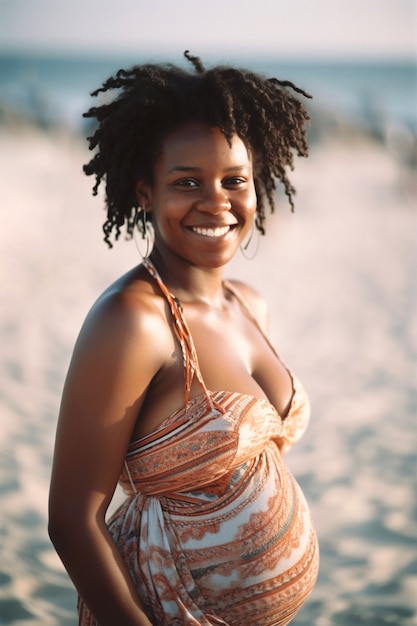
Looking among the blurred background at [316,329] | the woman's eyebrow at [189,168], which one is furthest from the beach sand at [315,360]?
the woman's eyebrow at [189,168]

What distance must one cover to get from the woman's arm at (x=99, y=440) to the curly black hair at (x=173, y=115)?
460mm

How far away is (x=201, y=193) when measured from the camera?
2.09 m

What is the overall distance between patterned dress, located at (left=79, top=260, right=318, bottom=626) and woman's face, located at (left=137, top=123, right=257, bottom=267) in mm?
166

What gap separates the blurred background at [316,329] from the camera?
3.87 m

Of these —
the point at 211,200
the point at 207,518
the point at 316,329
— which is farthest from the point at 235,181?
the point at 316,329

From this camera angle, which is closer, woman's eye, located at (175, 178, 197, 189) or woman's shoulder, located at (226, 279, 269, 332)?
woman's eye, located at (175, 178, 197, 189)

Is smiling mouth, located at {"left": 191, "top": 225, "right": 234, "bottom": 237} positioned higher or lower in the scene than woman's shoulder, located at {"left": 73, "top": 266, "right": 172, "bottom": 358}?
higher

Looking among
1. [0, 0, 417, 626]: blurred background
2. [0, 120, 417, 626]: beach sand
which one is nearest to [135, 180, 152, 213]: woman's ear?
[0, 0, 417, 626]: blurred background

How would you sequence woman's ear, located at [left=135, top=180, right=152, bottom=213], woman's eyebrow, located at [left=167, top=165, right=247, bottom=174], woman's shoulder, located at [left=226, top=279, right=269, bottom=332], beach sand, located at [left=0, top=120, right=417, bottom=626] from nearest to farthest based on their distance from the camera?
woman's eyebrow, located at [left=167, top=165, right=247, bottom=174] → woman's ear, located at [left=135, top=180, right=152, bottom=213] → woman's shoulder, located at [left=226, top=279, right=269, bottom=332] → beach sand, located at [left=0, top=120, right=417, bottom=626]

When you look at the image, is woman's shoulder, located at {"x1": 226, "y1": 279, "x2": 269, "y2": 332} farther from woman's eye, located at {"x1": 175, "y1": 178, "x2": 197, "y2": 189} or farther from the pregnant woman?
woman's eye, located at {"x1": 175, "y1": 178, "x2": 197, "y2": 189}

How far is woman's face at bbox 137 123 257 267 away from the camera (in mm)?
2076

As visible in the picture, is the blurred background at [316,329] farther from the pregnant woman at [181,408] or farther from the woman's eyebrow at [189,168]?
the woman's eyebrow at [189,168]

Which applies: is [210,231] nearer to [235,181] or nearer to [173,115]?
[235,181]

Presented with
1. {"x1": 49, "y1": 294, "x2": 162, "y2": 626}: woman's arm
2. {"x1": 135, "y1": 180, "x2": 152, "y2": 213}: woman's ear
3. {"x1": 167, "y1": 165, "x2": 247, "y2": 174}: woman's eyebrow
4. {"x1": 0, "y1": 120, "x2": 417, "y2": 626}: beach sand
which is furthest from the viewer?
{"x1": 0, "y1": 120, "x2": 417, "y2": 626}: beach sand
